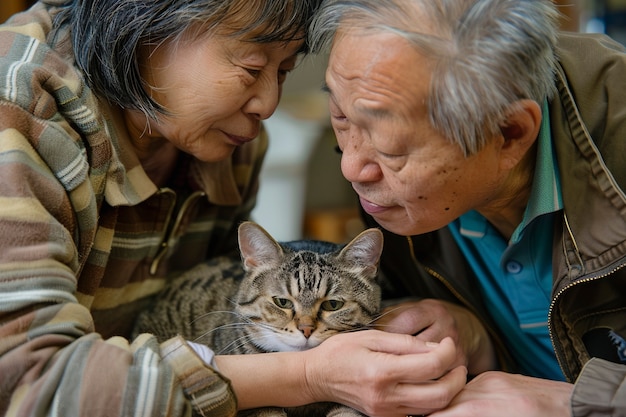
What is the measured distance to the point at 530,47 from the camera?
3.75 feet

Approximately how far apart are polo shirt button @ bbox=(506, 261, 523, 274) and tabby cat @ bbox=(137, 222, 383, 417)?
279 mm

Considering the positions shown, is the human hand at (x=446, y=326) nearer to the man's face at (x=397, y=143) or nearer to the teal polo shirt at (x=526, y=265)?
the teal polo shirt at (x=526, y=265)

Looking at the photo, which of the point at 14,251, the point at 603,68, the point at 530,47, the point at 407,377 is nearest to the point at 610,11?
the point at 603,68

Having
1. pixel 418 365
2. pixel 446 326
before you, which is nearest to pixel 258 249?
pixel 446 326

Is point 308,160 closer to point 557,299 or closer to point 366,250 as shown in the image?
point 366,250

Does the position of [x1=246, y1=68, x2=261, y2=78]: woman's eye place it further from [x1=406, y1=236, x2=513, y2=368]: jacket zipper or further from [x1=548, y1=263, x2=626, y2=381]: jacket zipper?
[x1=548, y1=263, x2=626, y2=381]: jacket zipper

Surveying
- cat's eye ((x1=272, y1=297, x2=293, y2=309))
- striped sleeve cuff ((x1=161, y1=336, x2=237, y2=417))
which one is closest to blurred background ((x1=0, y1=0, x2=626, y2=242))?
cat's eye ((x1=272, y1=297, x2=293, y2=309))

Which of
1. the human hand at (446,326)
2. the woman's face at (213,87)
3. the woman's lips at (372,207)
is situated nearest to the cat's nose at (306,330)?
the human hand at (446,326)

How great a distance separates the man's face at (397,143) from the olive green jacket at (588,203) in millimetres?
157

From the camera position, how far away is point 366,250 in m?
1.53

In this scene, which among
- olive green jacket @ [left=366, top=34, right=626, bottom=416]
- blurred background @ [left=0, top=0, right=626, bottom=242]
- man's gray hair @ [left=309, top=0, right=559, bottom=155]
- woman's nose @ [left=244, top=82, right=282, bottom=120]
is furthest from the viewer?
blurred background @ [left=0, top=0, right=626, bottom=242]

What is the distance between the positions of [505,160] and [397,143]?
0.24 m

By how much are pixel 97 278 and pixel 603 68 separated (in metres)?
1.10

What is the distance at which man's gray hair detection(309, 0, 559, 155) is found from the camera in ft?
3.67
